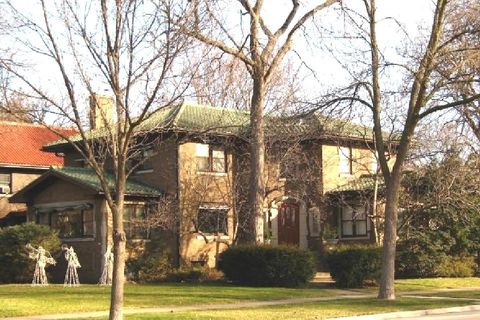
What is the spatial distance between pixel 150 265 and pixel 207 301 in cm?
984

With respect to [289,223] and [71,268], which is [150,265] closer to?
[71,268]

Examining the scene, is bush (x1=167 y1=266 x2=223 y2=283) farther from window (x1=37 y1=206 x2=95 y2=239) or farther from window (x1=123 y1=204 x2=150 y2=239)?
window (x1=37 y1=206 x2=95 y2=239)

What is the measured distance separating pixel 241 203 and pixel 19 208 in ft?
47.4

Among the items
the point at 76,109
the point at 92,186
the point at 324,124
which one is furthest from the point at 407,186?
the point at 76,109

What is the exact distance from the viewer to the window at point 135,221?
101ft

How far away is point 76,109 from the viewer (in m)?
13.6

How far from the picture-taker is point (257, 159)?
2800 centimetres

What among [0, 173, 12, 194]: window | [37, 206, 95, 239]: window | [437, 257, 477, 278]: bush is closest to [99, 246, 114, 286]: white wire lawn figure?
[37, 206, 95, 239]: window

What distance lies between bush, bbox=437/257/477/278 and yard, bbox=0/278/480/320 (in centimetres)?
461

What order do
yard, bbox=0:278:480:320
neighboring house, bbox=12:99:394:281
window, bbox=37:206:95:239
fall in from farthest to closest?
window, bbox=37:206:95:239, neighboring house, bbox=12:99:394:281, yard, bbox=0:278:480:320

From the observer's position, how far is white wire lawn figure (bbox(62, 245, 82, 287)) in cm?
2695

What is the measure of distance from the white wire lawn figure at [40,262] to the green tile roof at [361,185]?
13.6 meters

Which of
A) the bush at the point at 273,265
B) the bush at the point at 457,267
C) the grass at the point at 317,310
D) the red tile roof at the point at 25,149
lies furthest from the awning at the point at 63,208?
the bush at the point at 457,267

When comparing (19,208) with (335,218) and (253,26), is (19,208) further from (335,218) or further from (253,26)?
(253,26)
